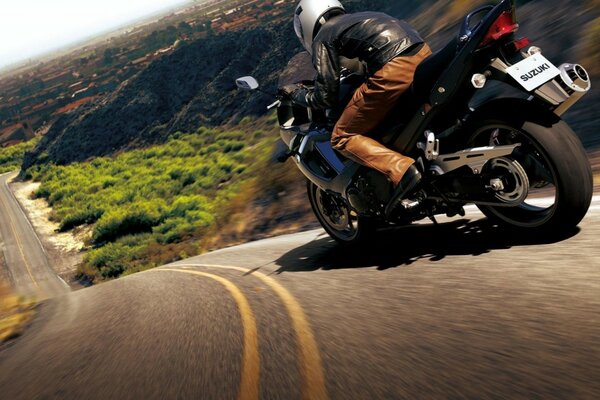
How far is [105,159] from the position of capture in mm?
55625

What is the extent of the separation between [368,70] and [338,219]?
2.19 m

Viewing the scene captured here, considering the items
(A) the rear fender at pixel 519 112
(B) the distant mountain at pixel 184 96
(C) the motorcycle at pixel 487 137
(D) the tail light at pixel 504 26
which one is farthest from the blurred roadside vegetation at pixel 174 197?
(D) the tail light at pixel 504 26

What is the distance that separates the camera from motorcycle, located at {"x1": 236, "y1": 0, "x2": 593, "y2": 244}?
358 centimetres

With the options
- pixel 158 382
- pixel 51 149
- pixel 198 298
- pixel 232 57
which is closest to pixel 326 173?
pixel 198 298

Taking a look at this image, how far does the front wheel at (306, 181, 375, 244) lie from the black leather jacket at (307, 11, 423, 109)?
Result: 1.62m

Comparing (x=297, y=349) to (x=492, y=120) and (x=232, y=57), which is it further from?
(x=232, y=57)

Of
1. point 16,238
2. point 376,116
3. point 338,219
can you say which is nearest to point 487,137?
point 376,116

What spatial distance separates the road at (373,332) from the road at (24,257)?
20.7 meters

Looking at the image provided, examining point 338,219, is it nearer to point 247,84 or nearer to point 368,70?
point 247,84

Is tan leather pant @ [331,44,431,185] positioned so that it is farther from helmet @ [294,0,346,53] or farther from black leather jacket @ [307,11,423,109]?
helmet @ [294,0,346,53]

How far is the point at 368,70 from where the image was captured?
459cm

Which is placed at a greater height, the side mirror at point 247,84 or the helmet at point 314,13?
the helmet at point 314,13

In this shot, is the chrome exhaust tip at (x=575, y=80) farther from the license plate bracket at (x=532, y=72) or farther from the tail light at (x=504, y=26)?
the tail light at (x=504, y=26)

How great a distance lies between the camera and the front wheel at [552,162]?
358cm
